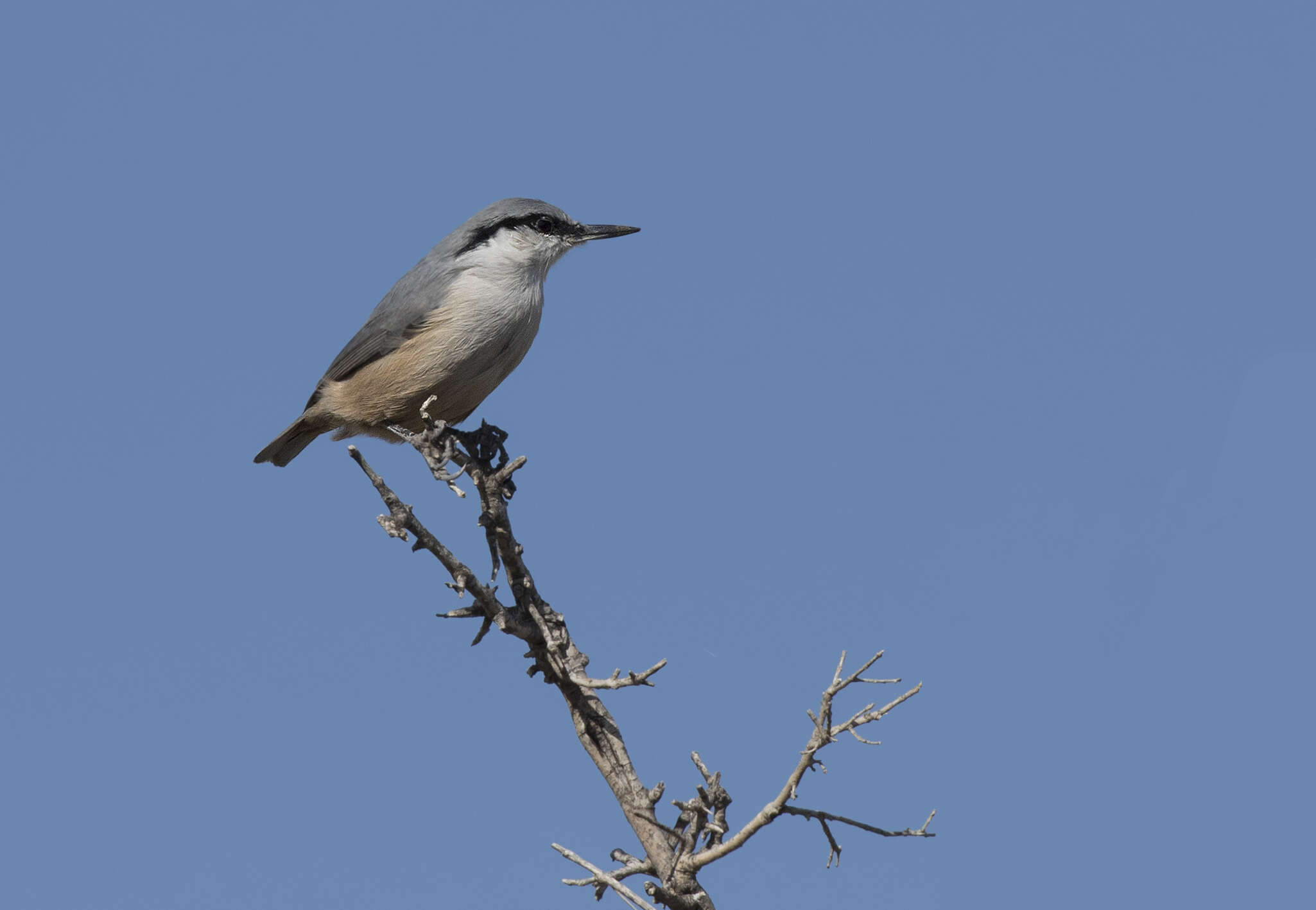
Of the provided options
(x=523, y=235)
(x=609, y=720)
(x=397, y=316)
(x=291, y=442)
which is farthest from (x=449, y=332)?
(x=609, y=720)

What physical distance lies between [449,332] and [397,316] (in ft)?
1.94

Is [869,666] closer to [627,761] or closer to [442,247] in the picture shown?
[627,761]

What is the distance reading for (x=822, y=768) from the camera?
4191mm

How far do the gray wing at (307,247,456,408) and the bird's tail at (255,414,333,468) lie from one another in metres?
0.14

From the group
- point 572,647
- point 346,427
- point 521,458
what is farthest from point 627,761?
point 346,427

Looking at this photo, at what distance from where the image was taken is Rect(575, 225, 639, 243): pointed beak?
25.8 feet

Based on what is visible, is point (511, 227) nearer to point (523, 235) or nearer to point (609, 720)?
point (523, 235)

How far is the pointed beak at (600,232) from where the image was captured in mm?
7879

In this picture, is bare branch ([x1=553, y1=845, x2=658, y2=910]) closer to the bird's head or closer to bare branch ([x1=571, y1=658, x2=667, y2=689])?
bare branch ([x1=571, y1=658, x2=667, y2=689])

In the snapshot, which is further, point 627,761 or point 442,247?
point 442,247

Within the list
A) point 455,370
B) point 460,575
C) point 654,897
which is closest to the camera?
point 654,897

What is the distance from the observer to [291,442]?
26.3 feet

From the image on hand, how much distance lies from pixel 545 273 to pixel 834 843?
4.13m

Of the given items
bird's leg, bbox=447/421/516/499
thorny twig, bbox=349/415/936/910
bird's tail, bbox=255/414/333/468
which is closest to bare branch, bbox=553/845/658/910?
thorny twig, bbox=349/415/936/910
